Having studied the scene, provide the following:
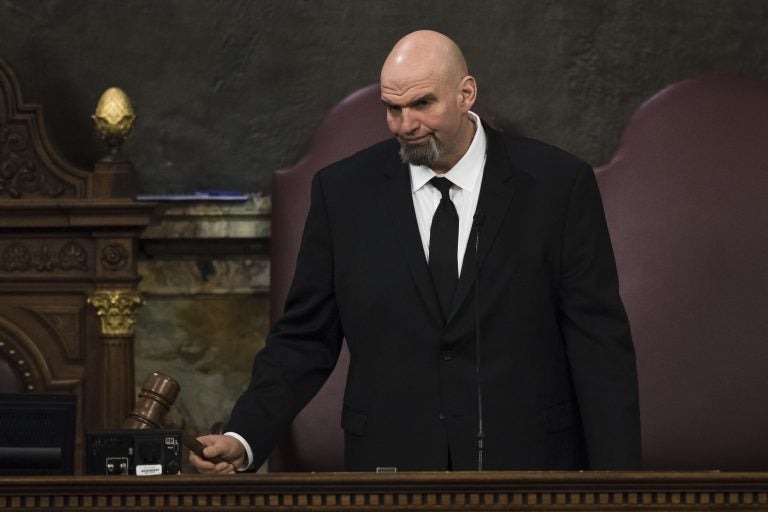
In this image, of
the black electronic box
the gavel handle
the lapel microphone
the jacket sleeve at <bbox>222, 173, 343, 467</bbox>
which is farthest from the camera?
the jacket sleeve at <bbox>222, 173, 343, 467</bbox>

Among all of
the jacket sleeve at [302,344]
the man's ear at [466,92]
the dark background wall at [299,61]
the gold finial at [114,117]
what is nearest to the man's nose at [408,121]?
the man's ear at [466,92]

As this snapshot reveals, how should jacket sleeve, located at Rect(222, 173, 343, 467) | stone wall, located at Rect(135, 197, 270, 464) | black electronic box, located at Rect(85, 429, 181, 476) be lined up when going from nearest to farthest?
black electronic box, located at Rect(85, 429, 181, 476) → jacket sleeve, located at Rect(222, 173, 343, 467) → stone wall, located at Rect(135, 197, 270, 464)

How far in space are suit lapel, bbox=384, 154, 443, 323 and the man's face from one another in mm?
105

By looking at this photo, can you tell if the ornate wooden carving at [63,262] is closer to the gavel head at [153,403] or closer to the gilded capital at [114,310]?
the gilded capital at [114,310]

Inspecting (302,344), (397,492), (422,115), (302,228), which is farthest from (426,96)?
(302,228)

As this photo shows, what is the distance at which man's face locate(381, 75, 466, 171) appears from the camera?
3.14 m

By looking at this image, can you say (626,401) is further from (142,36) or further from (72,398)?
(142,36)

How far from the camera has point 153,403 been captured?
116 inches

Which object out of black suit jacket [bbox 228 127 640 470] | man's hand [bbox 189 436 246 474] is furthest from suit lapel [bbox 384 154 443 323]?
man's hand [bbox 189 436 246 474]

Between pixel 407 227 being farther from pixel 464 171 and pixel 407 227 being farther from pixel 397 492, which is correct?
pixel 397 492

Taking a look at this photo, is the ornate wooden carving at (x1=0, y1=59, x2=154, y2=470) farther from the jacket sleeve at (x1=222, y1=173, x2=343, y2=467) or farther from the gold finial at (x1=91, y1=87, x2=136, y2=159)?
the jacket sleeve at (x1=222, y1=173, x2=343, y2=467)

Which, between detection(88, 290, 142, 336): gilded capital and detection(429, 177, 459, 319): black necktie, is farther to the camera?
detection(88, 290, 142, 336): gilded capital

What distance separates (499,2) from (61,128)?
1.32 metres

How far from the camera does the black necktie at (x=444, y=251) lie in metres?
3.21
